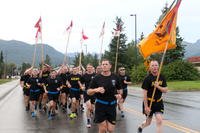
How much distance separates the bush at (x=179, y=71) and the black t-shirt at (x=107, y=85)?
45.1m

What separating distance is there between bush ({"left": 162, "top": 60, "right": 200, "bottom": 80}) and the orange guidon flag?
42161 mm

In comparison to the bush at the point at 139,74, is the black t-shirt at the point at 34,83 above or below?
below

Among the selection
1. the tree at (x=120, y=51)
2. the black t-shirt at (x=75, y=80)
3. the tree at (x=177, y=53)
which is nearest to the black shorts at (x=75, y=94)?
the black t-shirt at (x=75, y=80)

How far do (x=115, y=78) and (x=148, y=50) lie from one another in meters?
2.83

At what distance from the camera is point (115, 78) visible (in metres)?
9.74

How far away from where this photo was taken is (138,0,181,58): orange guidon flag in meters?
12.4

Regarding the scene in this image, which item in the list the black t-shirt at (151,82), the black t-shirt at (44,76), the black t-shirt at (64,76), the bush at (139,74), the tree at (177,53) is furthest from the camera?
the tree at (177,53)

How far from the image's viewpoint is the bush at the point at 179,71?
5489cm

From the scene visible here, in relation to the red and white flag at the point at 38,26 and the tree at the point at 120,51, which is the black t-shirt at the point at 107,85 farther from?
the tree at the point at 120,51

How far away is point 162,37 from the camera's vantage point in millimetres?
12422

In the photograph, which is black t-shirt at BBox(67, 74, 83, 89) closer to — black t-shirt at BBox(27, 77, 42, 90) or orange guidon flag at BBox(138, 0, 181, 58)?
black t-shirt at BBox(27, 77, 42, 90)

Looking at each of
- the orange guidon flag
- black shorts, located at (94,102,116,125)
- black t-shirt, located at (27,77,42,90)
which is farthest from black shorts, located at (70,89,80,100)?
black shorts, located at (94,102,116,125)

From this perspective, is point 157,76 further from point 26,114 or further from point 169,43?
point 26,114

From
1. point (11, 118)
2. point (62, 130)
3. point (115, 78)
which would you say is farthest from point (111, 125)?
point (11, 118)
